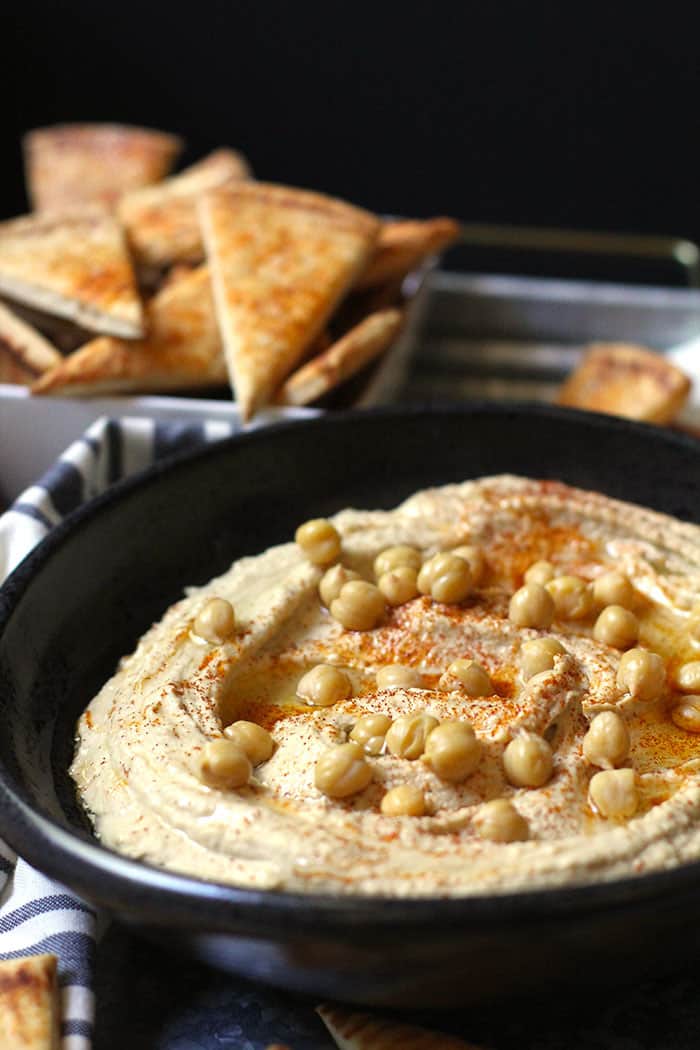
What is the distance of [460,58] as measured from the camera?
18.4 ft

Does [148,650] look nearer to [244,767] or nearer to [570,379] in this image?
[244,767]

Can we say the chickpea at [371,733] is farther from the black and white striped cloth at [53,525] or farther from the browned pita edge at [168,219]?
the browned pita edge at [168,219]

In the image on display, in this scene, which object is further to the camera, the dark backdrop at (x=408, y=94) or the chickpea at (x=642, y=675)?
the dark backdrop at (x=408, y=94)

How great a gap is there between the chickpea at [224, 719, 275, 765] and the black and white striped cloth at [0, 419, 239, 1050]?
339mm

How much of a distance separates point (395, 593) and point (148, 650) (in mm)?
457

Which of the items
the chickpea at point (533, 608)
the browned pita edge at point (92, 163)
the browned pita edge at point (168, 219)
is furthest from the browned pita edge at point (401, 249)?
the chickpea at point (533, 608)

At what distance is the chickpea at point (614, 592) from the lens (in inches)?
87.7

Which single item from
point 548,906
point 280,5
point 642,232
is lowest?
point 642,232

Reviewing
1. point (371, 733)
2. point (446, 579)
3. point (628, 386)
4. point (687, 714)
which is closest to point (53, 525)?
point (446, 579)

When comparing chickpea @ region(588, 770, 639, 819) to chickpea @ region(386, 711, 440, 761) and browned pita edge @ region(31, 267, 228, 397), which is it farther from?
browned pita edge @ region(31, 267, 228, 397)

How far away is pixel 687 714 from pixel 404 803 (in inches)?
21.0

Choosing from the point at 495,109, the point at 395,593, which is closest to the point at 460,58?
the point at 495,109

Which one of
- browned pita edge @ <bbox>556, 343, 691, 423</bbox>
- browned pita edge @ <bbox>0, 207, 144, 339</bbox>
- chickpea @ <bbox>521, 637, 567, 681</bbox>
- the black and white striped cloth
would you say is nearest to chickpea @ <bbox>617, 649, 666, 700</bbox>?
chickpea @ <bbox>521, 637, 567, 681</bbox>

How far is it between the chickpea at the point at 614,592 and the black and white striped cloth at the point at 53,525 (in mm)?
1009
